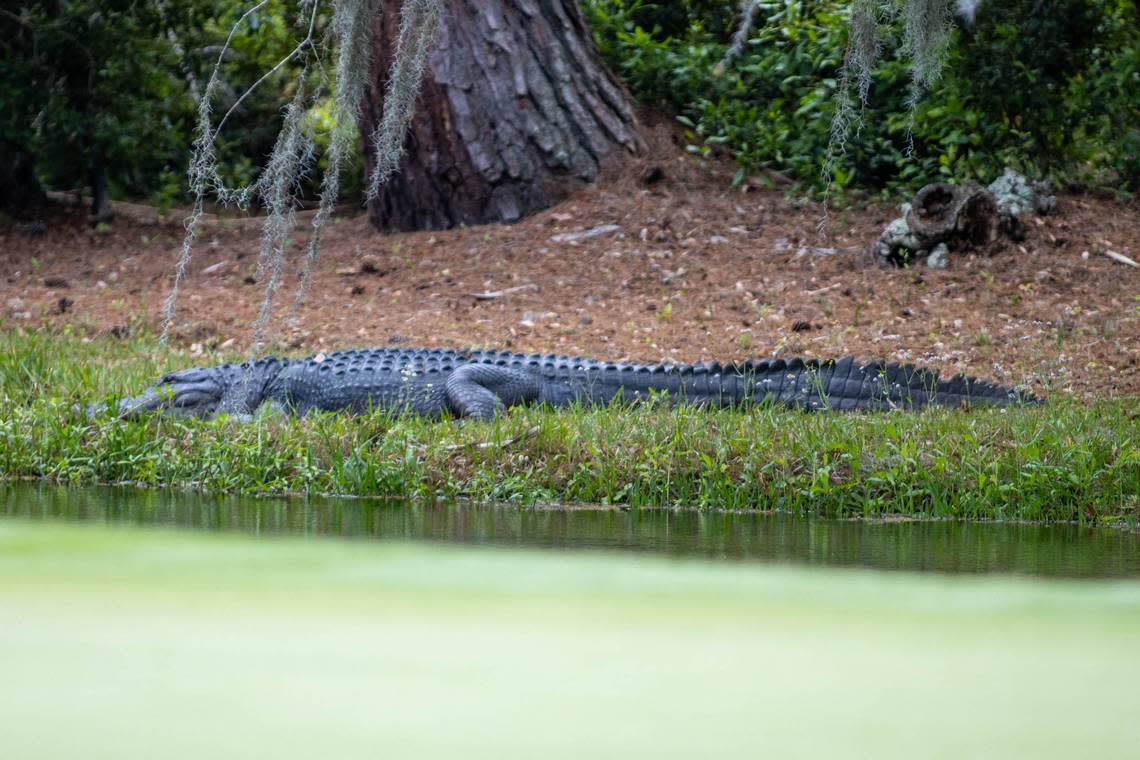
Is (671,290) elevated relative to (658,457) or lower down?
elevated

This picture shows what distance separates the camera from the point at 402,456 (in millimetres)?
5223

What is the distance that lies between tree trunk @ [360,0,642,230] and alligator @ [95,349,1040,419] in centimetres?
362

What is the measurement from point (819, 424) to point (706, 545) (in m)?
1.54

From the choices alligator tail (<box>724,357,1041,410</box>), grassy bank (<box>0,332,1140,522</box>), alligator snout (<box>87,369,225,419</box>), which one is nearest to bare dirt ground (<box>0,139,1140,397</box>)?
alligator tail (<box>724,357,1041,410</box>)

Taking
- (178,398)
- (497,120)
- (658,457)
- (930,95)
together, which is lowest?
(658,457)

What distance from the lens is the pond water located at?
3.72 m

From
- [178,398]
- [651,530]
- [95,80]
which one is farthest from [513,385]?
Result: [95,80]

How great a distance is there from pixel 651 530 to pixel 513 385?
2.60 meters

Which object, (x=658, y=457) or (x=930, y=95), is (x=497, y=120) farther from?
(x=658, y=457)

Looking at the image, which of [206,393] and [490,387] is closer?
[206,393]

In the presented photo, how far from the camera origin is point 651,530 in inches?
169

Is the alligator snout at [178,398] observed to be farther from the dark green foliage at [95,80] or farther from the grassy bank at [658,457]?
the dark green foliage at [95,80]

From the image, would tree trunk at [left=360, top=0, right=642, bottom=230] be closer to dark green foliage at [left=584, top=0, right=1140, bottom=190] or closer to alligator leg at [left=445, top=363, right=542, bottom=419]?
dark green foliage at [left=584, top=0, right=1140, bottom=190]

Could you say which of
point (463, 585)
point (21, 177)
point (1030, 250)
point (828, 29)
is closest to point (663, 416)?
point (463, 585)
